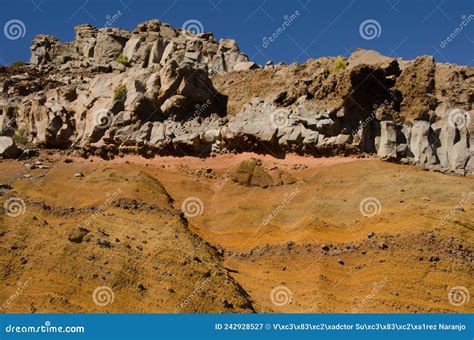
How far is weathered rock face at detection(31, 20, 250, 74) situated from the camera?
188 feet

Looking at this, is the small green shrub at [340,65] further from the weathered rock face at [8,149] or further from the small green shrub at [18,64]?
the small green shrub at [18,64]

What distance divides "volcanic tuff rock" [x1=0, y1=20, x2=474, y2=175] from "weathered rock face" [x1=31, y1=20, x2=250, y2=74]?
968 cm

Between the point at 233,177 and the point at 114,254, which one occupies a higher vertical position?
the point at 233,177

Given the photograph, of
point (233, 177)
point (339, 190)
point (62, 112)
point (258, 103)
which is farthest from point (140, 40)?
point (339, 190)

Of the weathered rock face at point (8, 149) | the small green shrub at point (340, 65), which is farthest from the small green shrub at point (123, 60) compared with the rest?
the small green shrub at point (340, 65)

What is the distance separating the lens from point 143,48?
58.3 m

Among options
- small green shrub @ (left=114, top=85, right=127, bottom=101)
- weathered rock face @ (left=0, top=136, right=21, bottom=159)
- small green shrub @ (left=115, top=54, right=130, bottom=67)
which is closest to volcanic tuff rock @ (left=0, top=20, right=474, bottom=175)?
small green shrub @ (left=114, top=85, right=127, bottom=101)

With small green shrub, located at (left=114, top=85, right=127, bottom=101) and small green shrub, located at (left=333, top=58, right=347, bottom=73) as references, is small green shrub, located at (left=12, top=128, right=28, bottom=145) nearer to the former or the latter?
small green shrub, located at (left=114, top=85, right=127, bottom=101)

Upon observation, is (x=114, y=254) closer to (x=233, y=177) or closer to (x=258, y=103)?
(x=233, y=177)

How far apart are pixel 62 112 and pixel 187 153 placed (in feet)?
31.5

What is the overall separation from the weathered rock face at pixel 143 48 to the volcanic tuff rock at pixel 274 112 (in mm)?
9684

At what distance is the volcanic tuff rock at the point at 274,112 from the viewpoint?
3631 cm

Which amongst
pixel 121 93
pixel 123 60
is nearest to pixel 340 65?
pixel 121 93

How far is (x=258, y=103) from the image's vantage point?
40469 mm
